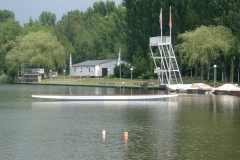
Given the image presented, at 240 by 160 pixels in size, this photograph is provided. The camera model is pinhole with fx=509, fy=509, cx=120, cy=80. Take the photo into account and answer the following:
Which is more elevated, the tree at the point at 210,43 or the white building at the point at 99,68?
the tree at the point at 210,43

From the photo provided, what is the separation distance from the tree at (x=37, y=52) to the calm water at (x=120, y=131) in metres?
65.3

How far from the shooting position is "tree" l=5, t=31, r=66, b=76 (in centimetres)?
11225

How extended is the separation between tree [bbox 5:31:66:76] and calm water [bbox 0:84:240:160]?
65.3 m

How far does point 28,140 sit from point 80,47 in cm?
11149

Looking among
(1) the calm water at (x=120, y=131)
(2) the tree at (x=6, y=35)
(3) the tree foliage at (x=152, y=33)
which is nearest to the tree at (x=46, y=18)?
(3) the tree foliage at (x=152, y=33)

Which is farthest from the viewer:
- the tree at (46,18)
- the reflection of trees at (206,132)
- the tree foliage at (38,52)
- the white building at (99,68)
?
the tree at (46,18)

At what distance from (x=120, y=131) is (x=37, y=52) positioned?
8491cm

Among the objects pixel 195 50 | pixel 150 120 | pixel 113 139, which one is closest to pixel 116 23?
pixel 195 50

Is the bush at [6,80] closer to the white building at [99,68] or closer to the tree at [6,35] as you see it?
the tree at [6,35]

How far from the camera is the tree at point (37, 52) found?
4419 inches

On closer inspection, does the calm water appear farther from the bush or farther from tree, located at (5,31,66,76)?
the bush

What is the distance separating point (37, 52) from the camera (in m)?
113

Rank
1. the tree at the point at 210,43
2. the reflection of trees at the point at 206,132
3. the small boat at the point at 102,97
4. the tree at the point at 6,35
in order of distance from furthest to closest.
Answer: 1. the tree at the point at 6,35
2. the tree at the point at 210,43
3. the small boat at the point at 102,97
4. the reflection of trees at the point at 206,132

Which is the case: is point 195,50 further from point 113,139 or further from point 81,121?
point 113,139
